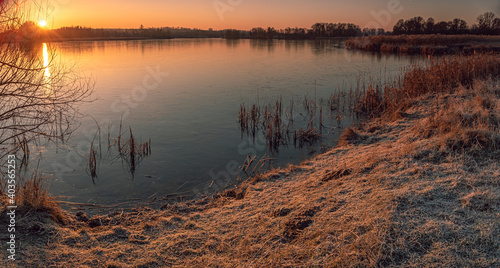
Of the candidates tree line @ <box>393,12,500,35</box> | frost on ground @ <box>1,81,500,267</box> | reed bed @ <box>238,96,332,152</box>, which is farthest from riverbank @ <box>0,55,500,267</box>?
tree line @ <box>393,12,500,35</box>

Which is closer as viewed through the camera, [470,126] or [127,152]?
[470,126]

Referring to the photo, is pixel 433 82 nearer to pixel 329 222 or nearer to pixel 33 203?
pixel 329 222

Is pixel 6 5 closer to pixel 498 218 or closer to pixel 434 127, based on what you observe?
pixel 498 218

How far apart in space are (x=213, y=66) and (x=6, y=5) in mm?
20108

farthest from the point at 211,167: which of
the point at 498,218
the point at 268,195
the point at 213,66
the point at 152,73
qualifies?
the point at 213,66

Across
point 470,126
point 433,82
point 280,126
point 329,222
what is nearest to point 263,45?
point 433,82

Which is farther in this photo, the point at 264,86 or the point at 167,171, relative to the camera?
the point at 264,86

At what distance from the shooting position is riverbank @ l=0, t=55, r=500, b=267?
3.29 m

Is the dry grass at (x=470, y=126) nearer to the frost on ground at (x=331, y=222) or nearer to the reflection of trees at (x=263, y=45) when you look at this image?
the frost on ground at (x=331, y=222)

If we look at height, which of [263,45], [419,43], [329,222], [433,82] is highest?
[263,45]

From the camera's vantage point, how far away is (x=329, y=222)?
3.95m

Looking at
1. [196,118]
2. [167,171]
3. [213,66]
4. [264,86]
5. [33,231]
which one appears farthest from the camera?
[213,66]

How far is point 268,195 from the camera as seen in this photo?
5.46m

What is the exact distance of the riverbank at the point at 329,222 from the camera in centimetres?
329
